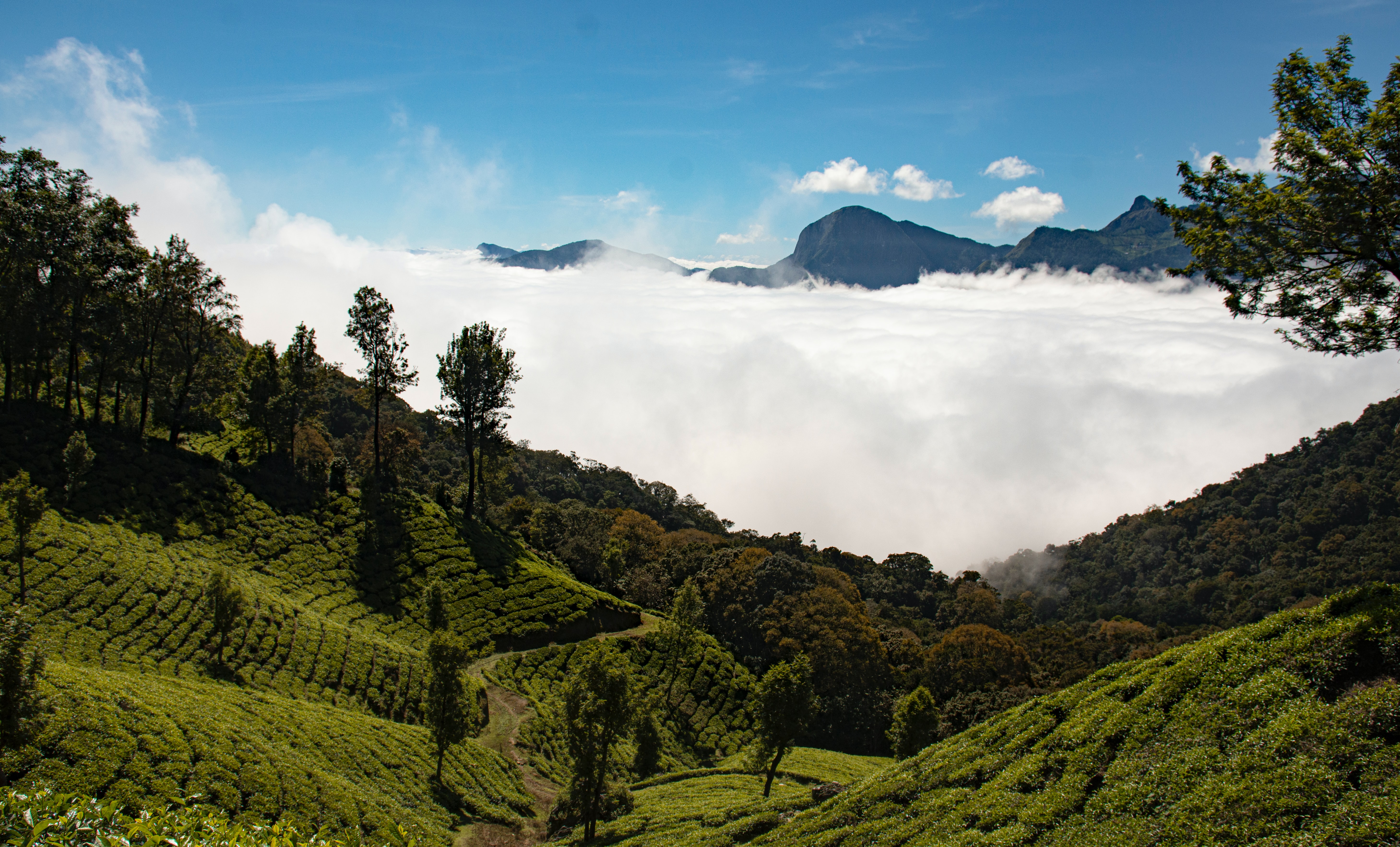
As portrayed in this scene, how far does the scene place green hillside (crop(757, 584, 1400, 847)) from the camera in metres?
10.8

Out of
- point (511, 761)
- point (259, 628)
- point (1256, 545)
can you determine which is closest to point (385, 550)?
point (259, 628)

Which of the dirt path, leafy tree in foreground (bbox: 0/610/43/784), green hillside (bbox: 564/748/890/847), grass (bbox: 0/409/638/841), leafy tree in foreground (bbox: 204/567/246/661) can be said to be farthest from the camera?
leafy tree in foreground (bbox: 204/567/246/661)

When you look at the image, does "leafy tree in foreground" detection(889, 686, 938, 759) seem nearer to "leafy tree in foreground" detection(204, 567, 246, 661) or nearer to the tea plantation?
the tea plantation

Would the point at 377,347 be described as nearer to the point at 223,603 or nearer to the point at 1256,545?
the point at 223,603

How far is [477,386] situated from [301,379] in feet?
45.7

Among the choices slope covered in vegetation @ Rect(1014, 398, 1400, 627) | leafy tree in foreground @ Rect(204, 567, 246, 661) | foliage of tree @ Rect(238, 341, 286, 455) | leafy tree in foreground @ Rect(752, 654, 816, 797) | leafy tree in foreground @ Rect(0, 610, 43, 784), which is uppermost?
foliage of tree @ Rect(238, 341, 286, 455)

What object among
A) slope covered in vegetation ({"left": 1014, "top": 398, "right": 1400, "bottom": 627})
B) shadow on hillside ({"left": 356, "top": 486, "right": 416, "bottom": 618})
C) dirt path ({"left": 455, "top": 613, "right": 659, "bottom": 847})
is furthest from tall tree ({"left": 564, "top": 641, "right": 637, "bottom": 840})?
slope covered in vegetation ({"left": 1014, "top": 398, "right": 1400, "bottom": 627})

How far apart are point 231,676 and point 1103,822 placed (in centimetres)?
3455

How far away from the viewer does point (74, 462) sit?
119ft

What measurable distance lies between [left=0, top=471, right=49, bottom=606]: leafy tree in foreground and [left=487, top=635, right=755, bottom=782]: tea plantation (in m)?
23.1

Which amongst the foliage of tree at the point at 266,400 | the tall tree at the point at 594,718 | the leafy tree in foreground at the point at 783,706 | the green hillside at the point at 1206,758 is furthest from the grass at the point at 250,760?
the foliage of tree at the point at 266,400

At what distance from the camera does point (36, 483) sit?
3616 cm

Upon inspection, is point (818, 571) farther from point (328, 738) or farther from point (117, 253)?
point (117, 253)

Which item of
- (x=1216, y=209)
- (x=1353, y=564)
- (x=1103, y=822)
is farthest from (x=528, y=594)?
(x=1353, y=564)
